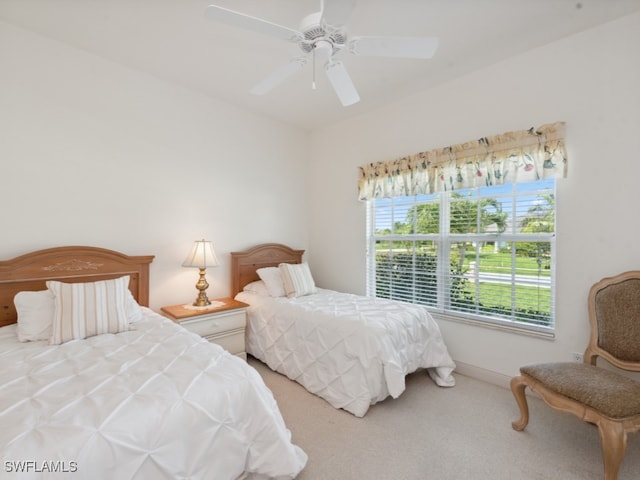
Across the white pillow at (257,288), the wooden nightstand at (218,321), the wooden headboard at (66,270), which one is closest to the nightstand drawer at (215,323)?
the wooden nightstand at (218,321)

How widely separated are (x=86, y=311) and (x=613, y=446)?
3028mm

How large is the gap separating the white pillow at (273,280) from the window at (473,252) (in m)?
1.06

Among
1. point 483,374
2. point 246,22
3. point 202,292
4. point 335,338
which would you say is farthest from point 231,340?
point 246,22

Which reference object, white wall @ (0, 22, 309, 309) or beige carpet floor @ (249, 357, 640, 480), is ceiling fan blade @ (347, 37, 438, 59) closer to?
white wall @ (0, 22, 309, 309)

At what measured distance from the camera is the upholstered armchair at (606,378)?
152 centimetres

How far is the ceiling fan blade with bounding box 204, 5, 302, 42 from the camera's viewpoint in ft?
4.88

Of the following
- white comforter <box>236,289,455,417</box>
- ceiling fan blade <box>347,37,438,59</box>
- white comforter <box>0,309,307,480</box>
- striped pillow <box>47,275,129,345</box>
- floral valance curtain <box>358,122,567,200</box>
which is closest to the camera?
white comforter <box>0,309,307,480</box>

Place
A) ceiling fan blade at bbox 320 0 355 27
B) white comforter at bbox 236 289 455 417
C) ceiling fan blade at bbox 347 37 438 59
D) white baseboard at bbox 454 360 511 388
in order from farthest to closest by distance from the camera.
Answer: white baseboard at bbox 454 360 511 388, white comforter at bbox 236 289 455 417, ceiling fan blade at bbox 347 37 438 59, ceiling fan blade at bbox 320 0 355 27

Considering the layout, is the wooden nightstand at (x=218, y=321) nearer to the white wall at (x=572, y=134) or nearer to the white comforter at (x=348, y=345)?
the white comforter at (x=348, y=345)

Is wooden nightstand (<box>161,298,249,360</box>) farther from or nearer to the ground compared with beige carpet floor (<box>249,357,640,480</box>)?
farther from the ground

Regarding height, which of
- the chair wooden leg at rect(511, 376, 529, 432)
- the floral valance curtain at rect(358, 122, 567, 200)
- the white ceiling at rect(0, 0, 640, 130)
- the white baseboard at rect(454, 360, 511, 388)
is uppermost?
the white ceiling at rect(0, 0, 640, 130)

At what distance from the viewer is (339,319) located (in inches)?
99.2

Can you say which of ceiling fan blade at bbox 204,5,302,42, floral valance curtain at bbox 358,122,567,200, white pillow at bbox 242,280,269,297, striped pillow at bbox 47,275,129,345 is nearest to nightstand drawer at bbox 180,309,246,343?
white pillow at bbox 242,280,269,297

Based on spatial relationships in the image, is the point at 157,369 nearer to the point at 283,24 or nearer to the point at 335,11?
the point at 335,11
